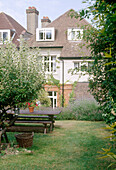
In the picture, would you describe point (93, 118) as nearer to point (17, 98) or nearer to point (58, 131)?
point (58, 131)

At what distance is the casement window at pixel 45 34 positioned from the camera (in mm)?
20670

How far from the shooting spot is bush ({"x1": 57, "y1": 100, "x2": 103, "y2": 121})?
13.6 meters

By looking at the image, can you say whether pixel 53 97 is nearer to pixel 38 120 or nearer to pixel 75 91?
pixel 75 91

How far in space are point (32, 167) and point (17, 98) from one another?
5.89ft

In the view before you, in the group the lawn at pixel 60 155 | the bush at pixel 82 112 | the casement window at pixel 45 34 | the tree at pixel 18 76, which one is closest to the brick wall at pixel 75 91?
the bush at pixel 82 112

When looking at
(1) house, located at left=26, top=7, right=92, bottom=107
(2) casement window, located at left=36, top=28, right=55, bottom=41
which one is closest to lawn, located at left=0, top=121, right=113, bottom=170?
(1) house, located at left=26, top=7, right=92, bottom=107

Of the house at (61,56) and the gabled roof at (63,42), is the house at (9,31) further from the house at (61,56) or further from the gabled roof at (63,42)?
the gabled roof at (63,42)

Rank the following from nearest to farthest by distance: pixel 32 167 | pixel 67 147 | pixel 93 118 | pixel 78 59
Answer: pixel 32 167
pixel 67 147
pixel 93 118
pixel 78 59

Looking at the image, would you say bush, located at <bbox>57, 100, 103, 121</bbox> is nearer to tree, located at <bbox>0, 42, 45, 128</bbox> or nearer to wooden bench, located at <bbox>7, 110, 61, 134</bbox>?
wooden bench, located at <bbox>7, 110, 61, 134</bbox>

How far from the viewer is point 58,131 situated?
32.9 ft

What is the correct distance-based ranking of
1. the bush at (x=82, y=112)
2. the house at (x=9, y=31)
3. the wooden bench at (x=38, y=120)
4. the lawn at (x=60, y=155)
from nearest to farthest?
1. the lawn at (x=60, y=155)
2. the wooden bench at (x=38, y=120)
3. the bush at (x=82, y=112)
4. the house at (x=9, y=31)

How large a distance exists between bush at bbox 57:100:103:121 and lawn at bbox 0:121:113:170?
15.6ft

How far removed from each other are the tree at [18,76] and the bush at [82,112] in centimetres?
754

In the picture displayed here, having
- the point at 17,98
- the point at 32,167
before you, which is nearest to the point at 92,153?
the point at 32,167
